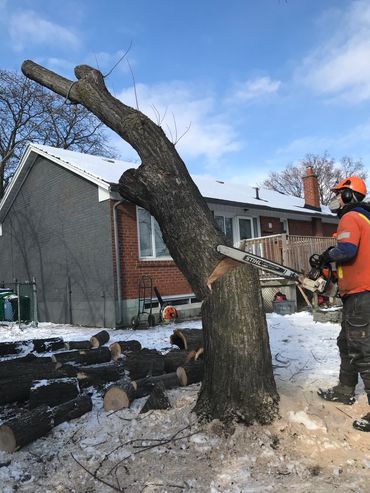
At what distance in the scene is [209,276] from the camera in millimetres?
4070

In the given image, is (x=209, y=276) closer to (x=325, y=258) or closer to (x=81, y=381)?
(x=325, y=258)

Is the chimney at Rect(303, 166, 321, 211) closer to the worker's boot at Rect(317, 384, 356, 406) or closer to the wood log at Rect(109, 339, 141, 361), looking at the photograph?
the wood log at Rect(109, 339, 141, 361)

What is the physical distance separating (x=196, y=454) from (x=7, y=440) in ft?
5.30

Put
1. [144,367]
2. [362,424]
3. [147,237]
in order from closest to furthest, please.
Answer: [362,424], [144,367], [147,237]

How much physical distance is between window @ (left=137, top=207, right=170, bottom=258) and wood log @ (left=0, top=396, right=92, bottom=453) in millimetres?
8175

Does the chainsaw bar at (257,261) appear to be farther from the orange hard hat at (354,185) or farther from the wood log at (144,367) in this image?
the wood log at (144,367)

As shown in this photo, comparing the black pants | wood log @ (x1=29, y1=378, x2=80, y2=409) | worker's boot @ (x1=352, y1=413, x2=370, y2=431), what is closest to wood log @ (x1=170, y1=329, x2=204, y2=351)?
wood log @ (x1=29, y1=378, x2=80, y2=409)

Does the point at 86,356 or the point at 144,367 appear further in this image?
the point at 86,356

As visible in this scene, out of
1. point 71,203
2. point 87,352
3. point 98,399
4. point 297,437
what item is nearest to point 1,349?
point 87,352

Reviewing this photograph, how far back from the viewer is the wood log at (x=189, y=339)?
20.5 ft

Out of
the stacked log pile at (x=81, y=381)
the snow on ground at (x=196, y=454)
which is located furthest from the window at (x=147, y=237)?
the snow on ground at (x=196, y=454)

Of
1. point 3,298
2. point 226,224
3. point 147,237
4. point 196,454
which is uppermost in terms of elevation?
point 226,224

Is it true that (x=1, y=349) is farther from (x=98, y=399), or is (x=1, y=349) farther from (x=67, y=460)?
(x=67, y=460)

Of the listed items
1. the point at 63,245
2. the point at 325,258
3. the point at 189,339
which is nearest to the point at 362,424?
the point at 325,258
